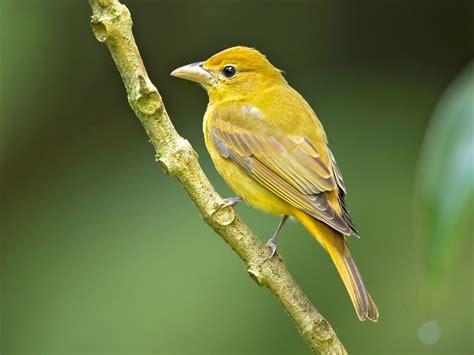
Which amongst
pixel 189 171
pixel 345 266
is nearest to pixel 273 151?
pixel 345 266

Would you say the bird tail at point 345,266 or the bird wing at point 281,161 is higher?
the bird wing at point 281,161

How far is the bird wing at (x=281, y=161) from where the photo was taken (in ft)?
11.0

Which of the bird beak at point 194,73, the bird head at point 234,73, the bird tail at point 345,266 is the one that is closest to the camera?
the bird tail at point 345,266

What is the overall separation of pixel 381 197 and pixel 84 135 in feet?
7.02

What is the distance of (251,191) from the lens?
11.5 ft

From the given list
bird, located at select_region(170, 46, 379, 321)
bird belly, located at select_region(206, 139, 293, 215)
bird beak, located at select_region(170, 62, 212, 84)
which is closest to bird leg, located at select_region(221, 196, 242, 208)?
bird, located at select_region(170, 46, 379, 321)

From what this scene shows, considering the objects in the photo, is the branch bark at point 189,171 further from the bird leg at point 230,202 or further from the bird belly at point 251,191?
the bird belly at point 251,191

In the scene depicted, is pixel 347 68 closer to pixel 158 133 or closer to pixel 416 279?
pixel 416 279

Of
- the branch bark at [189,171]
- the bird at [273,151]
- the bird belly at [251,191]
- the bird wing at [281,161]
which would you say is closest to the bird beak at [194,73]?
the bird at [273,151]

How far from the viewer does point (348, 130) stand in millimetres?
5262

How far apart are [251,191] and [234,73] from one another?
0.75 meters

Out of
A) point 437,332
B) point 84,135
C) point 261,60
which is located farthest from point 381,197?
point 84,135

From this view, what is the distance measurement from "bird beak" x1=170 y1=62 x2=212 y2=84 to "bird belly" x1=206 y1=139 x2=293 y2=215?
43cm

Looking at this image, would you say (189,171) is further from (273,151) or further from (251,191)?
(273,151)
